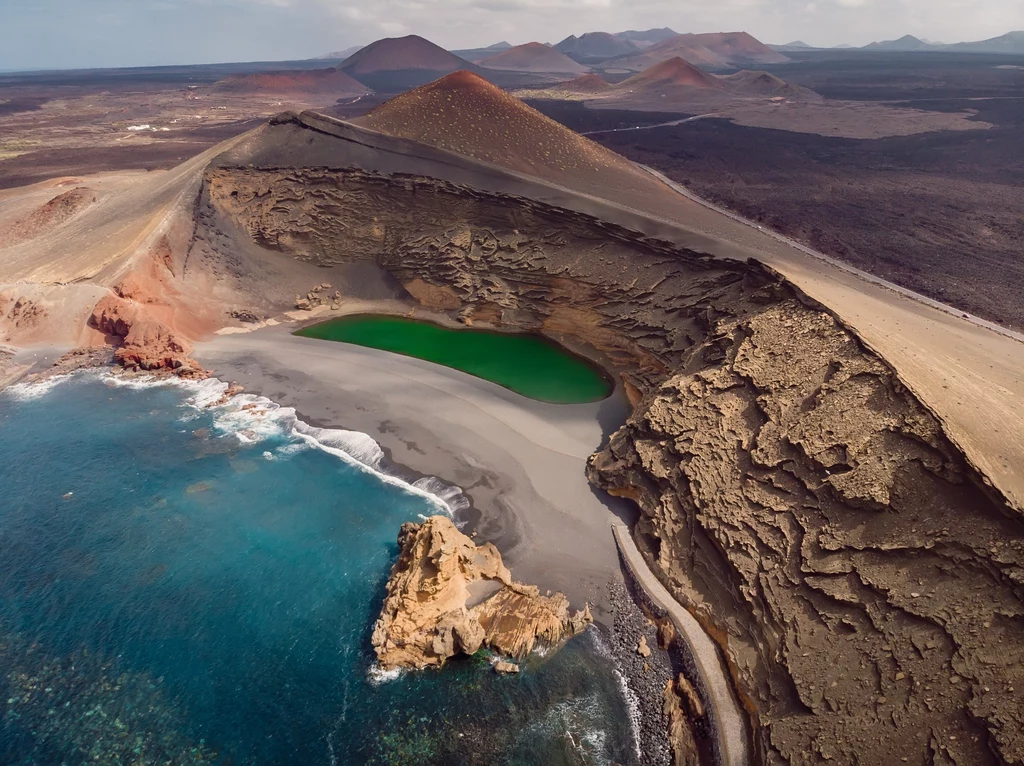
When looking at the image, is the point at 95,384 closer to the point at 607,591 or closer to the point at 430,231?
the point at 430,231

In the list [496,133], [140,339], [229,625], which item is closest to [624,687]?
[229,625]

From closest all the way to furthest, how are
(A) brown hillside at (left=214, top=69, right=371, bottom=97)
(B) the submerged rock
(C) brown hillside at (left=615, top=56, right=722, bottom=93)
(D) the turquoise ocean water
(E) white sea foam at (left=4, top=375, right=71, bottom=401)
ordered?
(D) the turquoise ocean water
(B) the submerged rock
(E) white sea foam at (left=4, top=375, right=71, bottom=401)
(C) brown hillside at (left=615, top=56, right=722, bottom=93)
(A) brown hillside at (left=214, top=69, right=371, bottom=97)

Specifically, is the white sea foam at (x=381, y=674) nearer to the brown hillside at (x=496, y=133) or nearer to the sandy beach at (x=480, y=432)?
the sandy beach at (x=480, y=432)

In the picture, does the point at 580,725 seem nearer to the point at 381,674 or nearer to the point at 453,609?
the point at 453,609

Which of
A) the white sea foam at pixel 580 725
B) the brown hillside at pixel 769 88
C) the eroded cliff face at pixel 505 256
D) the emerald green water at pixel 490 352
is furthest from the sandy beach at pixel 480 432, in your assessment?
the brown hillside at pixel 769 88

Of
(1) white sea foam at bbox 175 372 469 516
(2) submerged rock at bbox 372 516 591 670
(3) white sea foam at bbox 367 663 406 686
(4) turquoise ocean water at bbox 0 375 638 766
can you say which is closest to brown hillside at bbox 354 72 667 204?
(1) white sea foam at bbox 175 372 469 516

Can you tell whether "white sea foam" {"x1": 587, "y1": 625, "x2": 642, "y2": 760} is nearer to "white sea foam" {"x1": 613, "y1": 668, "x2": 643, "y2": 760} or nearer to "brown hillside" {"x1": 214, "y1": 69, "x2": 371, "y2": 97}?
"white sea foam" {"x1": 613, "y1": 668, "x2": 643, "y2": 760}
